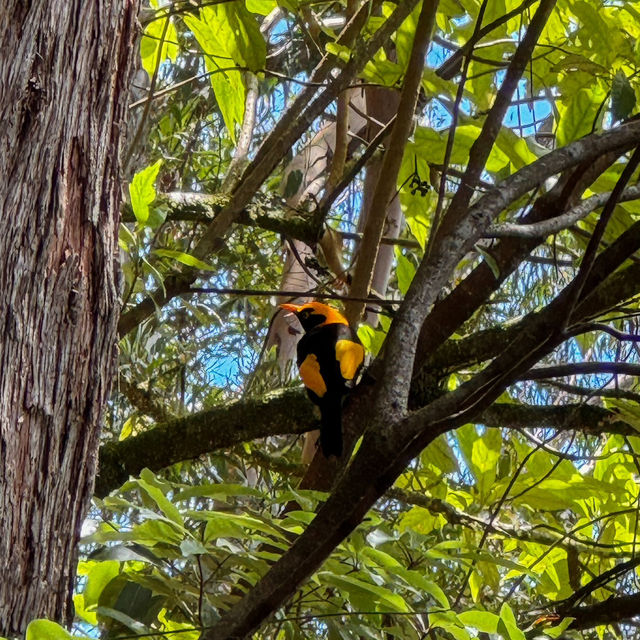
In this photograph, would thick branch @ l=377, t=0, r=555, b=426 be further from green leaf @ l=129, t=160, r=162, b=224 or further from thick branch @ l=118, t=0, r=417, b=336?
thick branch @ l=118, t=0, r=417, b=336

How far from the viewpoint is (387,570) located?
127cm

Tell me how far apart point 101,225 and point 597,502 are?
5.42 feet

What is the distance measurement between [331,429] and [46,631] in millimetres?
1113

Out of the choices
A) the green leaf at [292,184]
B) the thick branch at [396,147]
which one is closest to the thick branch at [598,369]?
the thick branch at [396,147]

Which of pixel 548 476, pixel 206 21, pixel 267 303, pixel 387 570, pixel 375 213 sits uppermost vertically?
pixel 267 303

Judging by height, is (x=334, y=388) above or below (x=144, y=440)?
above

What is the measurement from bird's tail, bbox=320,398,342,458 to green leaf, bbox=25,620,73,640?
1044 mm

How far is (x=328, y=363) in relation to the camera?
2.62 m

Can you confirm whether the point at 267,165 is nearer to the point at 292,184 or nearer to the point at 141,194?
the point at 141,194

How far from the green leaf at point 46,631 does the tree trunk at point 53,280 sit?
0.24 metres

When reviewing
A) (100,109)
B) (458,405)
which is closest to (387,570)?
(458,405)

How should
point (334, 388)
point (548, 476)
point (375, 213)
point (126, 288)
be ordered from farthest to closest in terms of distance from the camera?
point (126, 288) < point (334, 388) < point (375, 213) < point (548, 476)

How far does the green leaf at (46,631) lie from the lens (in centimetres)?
91

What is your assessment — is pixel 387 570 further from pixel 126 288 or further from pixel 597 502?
pixel 126 288
